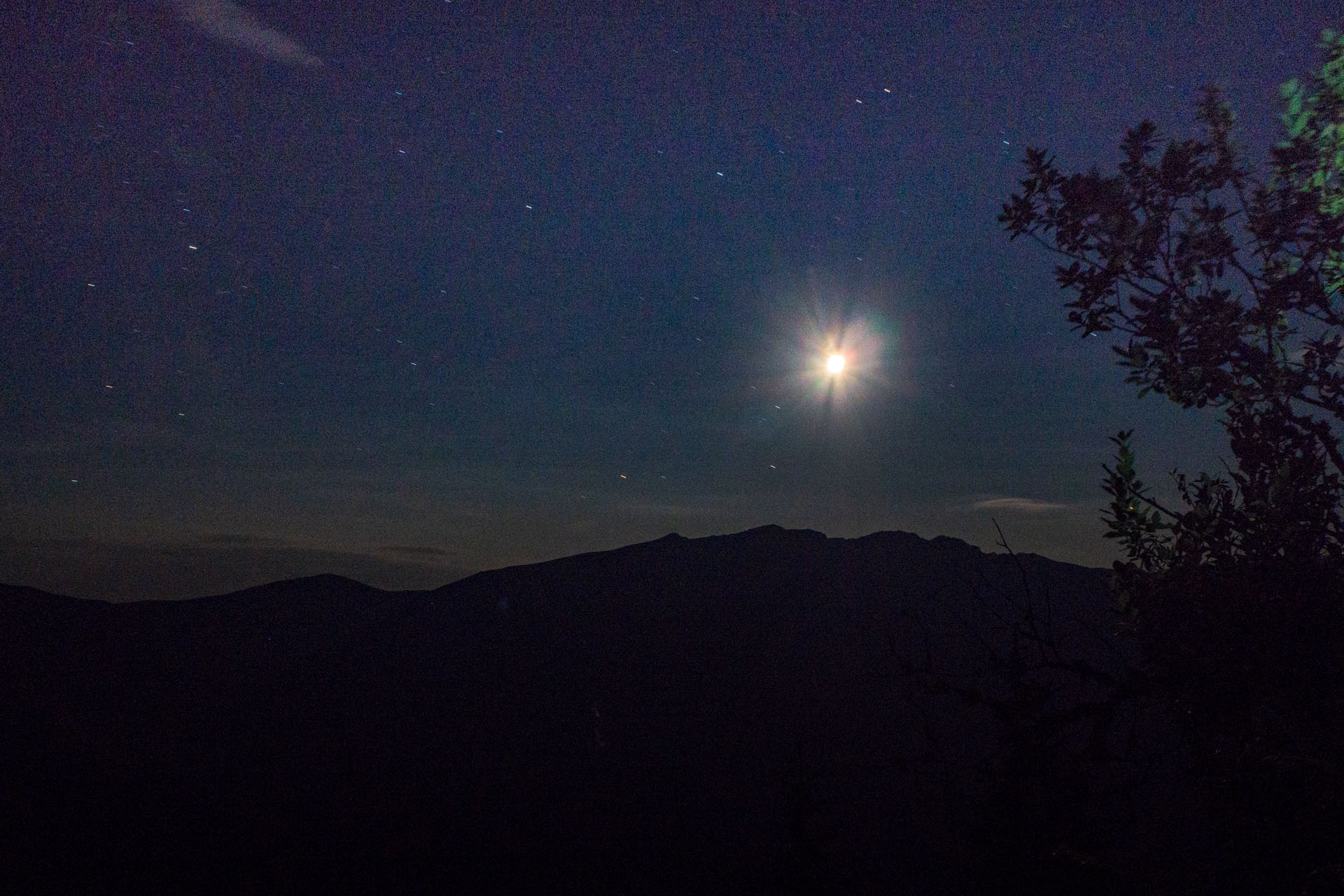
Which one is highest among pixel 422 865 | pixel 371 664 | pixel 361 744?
pixel 371 664

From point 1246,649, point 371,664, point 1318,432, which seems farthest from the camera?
point 371,664

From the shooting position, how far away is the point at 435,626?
19400 centimetres

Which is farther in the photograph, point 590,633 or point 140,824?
point 590,633

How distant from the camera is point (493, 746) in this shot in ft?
457

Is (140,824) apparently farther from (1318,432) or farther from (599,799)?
(1318,432)

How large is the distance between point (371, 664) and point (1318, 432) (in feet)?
629

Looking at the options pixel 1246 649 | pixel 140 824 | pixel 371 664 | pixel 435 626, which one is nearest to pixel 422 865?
pixel 140 824

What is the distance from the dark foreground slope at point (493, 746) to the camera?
100375 mm

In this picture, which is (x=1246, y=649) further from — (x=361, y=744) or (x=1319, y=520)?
(x=361, y=744)

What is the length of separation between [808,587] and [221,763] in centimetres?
12826

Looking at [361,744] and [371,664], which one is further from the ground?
[371,664]

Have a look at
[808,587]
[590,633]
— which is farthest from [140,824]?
[808,587]

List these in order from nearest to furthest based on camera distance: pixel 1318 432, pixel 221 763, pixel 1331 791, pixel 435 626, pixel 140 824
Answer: pixel 1331 791
pixel 1318 432
pixel 140 824
pixel 221 763
pixel 435 626

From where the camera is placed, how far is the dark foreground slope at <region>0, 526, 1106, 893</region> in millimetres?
100375
